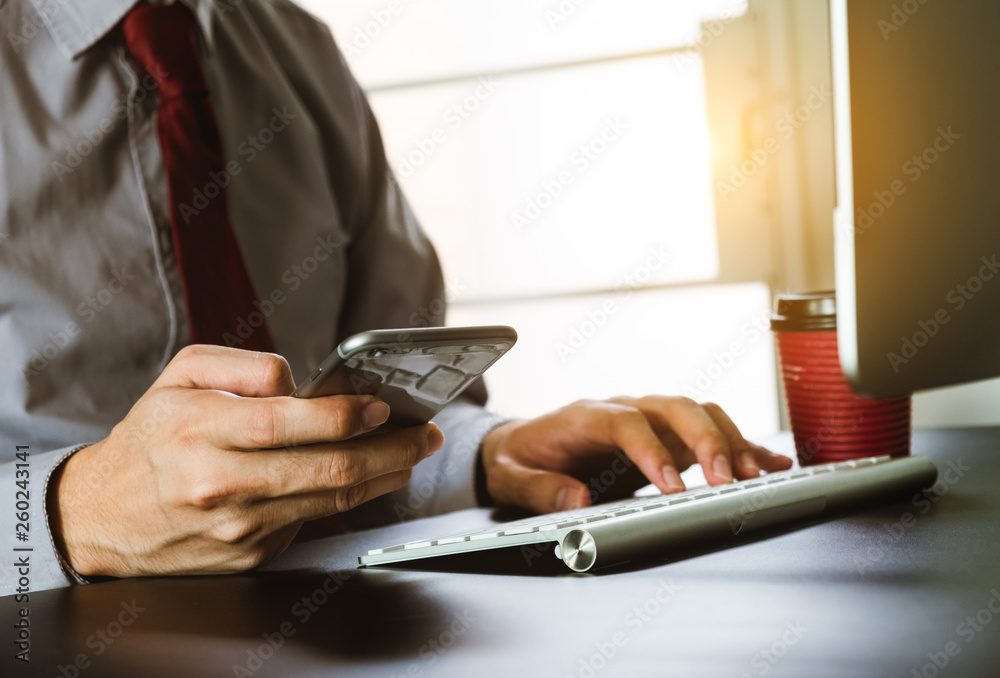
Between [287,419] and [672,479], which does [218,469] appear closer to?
[287,419]

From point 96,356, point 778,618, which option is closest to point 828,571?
point 778,618

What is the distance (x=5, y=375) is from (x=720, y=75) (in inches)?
72.2

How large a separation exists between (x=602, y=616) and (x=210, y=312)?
548 millimetres

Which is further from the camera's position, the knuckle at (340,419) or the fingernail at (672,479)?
the fingernail at (672,479)

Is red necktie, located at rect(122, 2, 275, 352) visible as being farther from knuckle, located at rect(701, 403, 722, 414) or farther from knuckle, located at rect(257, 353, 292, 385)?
knuckle, located at rect(701, 403, 722, 414)

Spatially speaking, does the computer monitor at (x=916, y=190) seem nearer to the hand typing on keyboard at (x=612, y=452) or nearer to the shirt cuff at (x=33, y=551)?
the hand typing on keyboard at (x=612, y=452)

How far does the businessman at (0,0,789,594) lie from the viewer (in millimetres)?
526

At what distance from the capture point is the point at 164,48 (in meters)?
0.85

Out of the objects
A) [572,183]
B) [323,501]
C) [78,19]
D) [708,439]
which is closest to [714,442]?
[708,439]

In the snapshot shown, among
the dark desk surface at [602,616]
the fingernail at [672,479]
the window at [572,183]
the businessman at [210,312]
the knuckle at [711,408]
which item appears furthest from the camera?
the window at [572,183]

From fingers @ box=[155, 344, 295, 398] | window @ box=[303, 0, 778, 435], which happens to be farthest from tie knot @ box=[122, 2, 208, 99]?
window @ box=[303, 0, 778, 435]

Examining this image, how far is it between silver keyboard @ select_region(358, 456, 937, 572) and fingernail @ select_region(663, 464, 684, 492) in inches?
2.8

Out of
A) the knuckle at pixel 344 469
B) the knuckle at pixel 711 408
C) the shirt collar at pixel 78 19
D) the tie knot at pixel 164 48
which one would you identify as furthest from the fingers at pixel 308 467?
the shirt collar at pixel 78 19

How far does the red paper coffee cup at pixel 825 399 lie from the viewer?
74 cm
